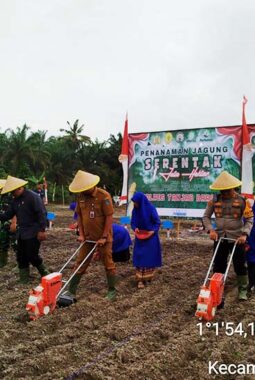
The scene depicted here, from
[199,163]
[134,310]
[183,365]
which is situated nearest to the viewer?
[183,365]

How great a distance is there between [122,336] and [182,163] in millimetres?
6800

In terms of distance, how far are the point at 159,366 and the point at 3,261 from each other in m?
4.94

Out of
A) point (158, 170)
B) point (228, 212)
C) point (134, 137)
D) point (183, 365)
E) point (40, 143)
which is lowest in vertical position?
point (183, 365)

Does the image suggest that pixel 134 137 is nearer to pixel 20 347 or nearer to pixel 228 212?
pixel 228 212

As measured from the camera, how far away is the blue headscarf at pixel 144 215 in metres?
6.10

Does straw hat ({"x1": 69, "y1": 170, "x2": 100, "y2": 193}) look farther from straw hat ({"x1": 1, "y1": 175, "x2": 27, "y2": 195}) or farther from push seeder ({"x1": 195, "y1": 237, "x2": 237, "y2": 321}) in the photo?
push seeder ({"x1": 195, "y1": 237, "x2": 237, "y2": 321})

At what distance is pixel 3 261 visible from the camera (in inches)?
303

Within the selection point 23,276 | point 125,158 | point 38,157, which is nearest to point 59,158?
point 38,157

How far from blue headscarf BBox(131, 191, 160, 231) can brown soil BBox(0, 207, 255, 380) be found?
814mm

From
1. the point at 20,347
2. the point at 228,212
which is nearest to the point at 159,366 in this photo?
the point at 20,347

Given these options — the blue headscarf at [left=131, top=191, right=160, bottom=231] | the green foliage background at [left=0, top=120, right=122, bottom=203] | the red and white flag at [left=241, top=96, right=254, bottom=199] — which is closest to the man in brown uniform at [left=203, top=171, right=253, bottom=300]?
the blue headscarf at [left=131, top=191, right=160, bottom=231]

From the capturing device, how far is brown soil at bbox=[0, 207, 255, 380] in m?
3.32

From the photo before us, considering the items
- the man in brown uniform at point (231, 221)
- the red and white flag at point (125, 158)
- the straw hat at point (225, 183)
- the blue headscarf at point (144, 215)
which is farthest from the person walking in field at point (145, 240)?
the red and white flag at point (125, 158)

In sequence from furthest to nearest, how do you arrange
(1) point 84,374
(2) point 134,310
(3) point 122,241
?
(3) point 122,241 → (2) point 134,310 → (1) point 84,374
